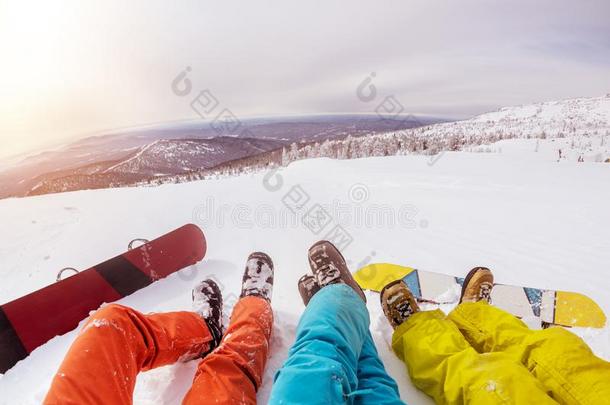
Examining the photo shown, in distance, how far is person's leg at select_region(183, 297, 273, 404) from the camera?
1447mm

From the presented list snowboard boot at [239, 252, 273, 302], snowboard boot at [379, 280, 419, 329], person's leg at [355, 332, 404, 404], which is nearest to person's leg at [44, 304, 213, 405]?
snowboard boot at [239, 252, 273, 302]

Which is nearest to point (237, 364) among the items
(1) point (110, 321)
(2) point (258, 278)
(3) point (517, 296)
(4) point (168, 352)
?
(4) point (168, 352)

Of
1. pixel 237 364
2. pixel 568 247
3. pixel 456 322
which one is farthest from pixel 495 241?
pixel 237 364

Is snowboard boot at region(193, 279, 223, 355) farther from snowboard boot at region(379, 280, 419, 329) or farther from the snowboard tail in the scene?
the snowboard tail

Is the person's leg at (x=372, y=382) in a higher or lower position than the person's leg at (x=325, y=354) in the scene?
lower

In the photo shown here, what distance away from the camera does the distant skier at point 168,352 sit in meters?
1.24

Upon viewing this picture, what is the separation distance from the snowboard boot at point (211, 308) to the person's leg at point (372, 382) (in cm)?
97

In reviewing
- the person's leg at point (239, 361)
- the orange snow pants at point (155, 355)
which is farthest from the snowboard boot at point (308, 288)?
the orange snow pants at point (155, 355)

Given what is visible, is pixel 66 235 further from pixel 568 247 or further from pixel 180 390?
pixel 568 247

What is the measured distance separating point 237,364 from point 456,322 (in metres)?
1.41

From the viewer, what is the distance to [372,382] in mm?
1461

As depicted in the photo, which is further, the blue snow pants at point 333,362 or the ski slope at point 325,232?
the ski slope at point 325,232

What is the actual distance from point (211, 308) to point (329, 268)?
38.1 inches

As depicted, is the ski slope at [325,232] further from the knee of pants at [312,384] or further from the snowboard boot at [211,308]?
the knee of pants at [312,384]
